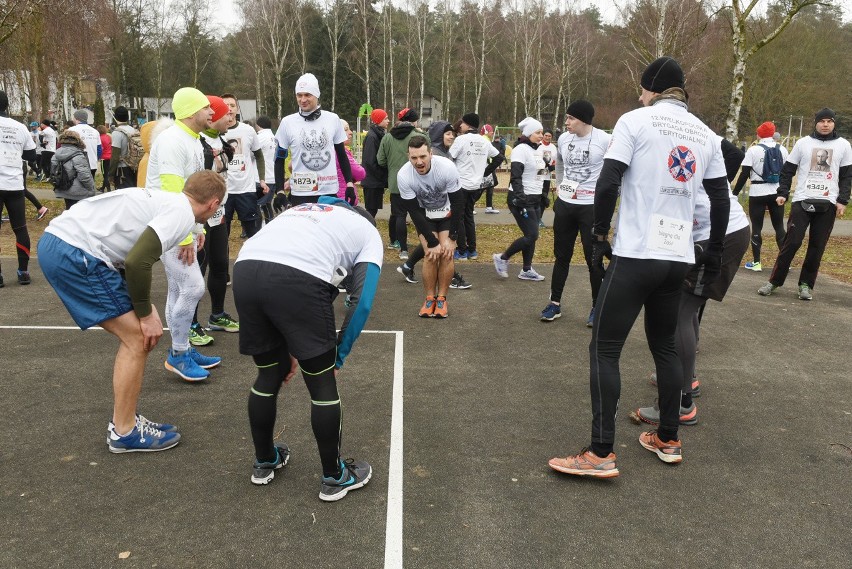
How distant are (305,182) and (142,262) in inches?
160

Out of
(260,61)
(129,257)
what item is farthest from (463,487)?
(260,61)

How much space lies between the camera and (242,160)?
7578 mm

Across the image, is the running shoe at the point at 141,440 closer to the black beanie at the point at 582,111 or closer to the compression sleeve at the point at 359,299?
the compression sleeve at the point at 359,299

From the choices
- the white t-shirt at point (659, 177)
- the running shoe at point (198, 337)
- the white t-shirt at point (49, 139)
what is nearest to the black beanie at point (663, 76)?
the white t-shirt at point (659, 177)

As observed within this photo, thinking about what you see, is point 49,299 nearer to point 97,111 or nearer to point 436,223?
point 436,223

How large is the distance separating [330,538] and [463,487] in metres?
0.81

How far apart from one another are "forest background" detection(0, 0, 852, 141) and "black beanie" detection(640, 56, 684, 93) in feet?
75.4

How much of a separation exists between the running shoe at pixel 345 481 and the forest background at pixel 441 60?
80.1 ft

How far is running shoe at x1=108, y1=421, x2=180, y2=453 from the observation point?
384 centimetres

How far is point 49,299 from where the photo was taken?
731 centimetres

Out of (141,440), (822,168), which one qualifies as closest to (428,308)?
(141,440)

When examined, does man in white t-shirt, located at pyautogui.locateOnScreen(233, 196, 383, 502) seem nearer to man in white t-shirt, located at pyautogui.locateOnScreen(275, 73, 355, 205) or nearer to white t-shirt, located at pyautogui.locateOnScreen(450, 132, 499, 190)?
man in white t-shirt, located at pyautogui.locateOnScreen(275, 73, 355, 205)

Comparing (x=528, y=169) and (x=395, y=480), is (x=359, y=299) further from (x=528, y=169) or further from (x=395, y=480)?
(x=528, y=169)

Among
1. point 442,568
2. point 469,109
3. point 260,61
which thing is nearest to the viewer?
point 442,568
